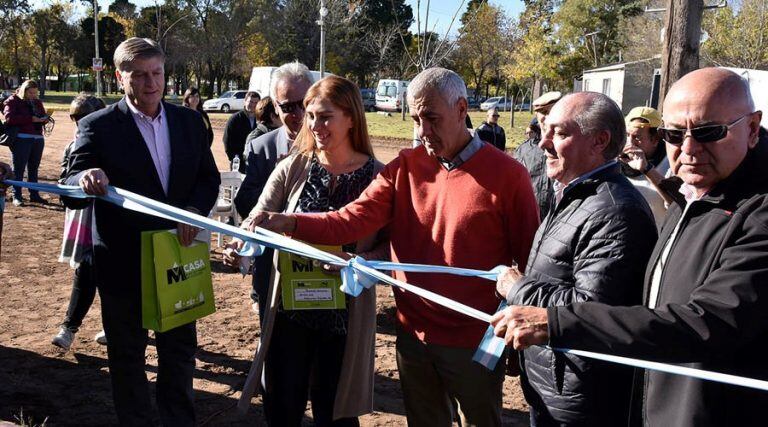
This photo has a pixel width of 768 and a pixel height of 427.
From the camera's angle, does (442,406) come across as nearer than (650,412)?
No

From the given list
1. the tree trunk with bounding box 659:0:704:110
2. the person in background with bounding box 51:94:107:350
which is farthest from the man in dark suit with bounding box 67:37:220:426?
the tree trunk with bounding box 659:0:704:110

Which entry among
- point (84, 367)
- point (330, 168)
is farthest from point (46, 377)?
point (330, 168)

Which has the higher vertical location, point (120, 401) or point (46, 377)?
point (120, 401)

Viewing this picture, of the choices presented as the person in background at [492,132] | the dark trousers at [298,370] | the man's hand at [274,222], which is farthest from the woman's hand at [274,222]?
the person in background at [492,132]

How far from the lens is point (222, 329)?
6.28 metres

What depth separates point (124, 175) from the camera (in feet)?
12.2

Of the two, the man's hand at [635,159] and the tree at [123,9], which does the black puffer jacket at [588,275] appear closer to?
the man's hand at [635,159]

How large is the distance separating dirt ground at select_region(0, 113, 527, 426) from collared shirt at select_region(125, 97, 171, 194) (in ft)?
→ 5.28

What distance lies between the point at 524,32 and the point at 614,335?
51.1 metres

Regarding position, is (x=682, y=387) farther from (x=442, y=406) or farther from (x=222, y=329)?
Result: (x=222, y=329)

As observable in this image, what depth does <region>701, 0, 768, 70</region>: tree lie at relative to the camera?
98.7ft

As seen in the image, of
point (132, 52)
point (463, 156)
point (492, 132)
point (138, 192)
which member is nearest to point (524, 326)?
point (463, 156)

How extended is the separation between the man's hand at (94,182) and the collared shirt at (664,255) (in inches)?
103

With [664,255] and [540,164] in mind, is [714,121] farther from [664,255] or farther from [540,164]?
[540,164]
